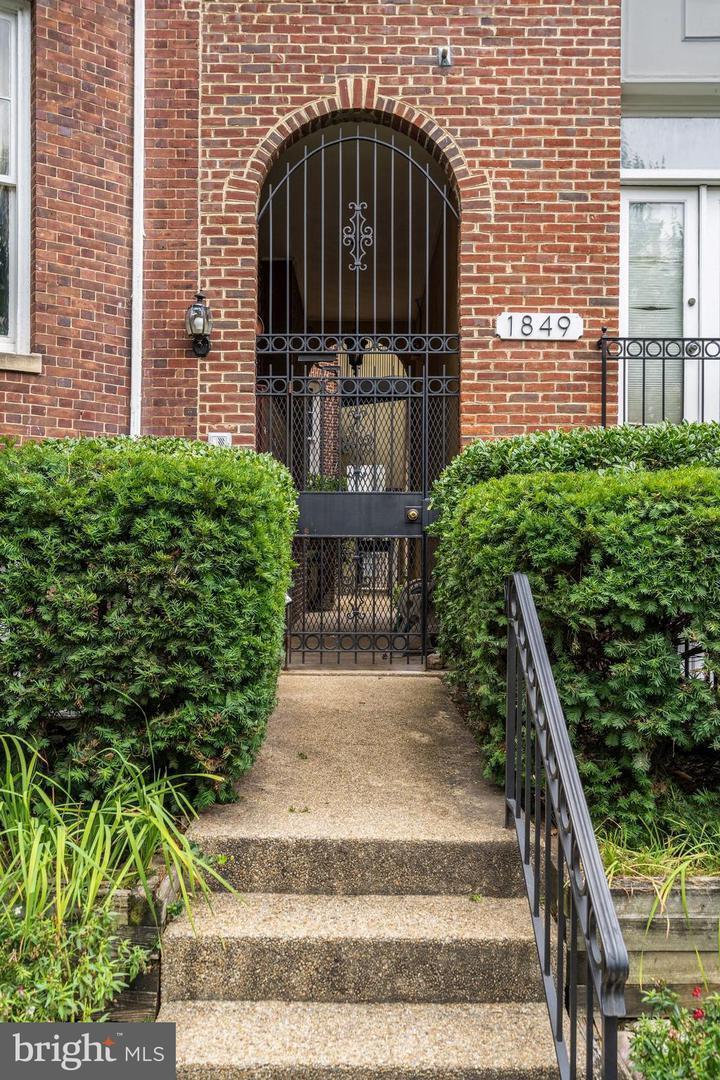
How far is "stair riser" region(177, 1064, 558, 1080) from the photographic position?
2135 mm

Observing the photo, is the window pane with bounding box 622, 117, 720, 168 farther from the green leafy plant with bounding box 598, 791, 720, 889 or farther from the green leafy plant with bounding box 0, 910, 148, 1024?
the green leafy plant with bounding box 0, 910, 148, 1024

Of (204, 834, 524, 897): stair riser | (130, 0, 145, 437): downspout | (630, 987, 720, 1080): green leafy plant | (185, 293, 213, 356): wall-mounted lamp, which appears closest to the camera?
(630, 987, 720, 1080): green leafy plant

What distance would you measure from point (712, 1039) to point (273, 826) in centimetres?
149

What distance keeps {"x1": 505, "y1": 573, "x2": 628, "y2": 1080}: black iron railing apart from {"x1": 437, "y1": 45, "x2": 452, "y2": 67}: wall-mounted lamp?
4274 millimetres

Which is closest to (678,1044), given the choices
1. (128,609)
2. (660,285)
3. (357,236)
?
(128,609)

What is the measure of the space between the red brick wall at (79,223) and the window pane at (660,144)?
3561 mm

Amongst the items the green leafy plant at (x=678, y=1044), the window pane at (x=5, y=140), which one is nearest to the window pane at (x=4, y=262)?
the window pane at (x=5, y=140)

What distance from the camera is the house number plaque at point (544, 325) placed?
550 cm

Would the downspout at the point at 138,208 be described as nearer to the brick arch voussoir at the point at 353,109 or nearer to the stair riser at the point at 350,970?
the brick arch voussoir at the point at 353,109


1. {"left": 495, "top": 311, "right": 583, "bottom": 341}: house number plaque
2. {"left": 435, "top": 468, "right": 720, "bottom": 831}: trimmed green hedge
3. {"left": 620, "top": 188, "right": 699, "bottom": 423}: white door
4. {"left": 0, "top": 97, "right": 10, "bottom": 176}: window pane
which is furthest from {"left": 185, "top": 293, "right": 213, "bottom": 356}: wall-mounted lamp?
{"left": 435, "top": 468, "right": 720, "bottom": 831}: trimmed green hedge

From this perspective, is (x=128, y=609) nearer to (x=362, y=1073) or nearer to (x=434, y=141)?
(x=362, y=1073)

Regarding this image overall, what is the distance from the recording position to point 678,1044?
2.13m

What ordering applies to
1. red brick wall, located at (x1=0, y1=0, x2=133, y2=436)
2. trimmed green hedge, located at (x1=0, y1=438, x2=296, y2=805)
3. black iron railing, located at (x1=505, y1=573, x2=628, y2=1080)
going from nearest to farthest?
black iron railing, located at (x1=505, y1=573, x2=628, y2=1080) < trimmed green hedge, located at (x1=0, y1=438, x2=296, y2=805) < red brick wall, located at (x1=0, y1=0, x2=133, y2=436)

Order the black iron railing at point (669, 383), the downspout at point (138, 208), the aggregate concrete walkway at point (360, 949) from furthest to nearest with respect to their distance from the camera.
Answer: the black iron railing at point (669, 383) → the downspout at point (138, 208) → the aggregate concrete walkway at point (360, 949)
